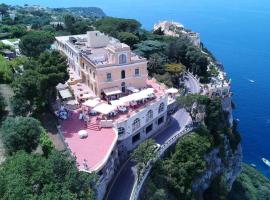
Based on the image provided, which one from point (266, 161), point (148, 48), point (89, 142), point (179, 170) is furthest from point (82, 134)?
point (266, 161)

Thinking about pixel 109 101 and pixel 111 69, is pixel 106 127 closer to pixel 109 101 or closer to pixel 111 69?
pixel 109 101

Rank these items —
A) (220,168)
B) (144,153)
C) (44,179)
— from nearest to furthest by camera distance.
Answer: (44,179) < (144,153) < (220,168)

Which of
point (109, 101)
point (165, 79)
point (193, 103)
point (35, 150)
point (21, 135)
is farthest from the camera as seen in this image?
point (165, 79)

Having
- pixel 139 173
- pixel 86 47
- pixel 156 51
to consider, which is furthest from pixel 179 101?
pixel 156 51

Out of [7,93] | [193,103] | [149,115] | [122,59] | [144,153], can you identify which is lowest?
[144,153]

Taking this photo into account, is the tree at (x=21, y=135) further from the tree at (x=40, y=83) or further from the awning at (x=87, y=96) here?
the awning at (x=87, y=96)

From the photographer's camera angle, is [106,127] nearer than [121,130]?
Yes

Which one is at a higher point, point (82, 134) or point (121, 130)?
point (82, 134)

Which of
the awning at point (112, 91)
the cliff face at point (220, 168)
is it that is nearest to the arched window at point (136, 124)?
the awning at point (112, 91)
